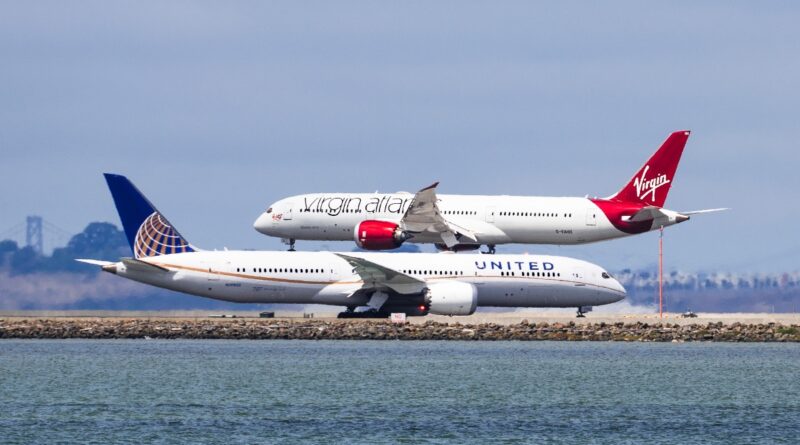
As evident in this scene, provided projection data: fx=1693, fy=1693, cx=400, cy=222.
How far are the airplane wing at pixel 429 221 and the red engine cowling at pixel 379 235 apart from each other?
102cm

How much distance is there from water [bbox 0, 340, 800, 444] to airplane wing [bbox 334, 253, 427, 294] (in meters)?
4.80

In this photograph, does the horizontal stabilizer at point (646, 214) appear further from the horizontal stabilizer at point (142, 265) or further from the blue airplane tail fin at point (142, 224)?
the horizontal stabilizer at point (142, 265)

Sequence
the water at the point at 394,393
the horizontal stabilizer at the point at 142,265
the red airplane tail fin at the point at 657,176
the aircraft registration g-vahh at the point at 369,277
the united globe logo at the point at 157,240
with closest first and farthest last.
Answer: the water at the point at 394,393 < the aircraft registration g-vahh at the point at 369,277 < the horizontal stabilizer at the point at 142,265 < the united globe logo at the point at 157,240 < the red airplane tail fin at the point at 657,176

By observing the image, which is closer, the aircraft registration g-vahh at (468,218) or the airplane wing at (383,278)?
the airplane wing at (383,278)

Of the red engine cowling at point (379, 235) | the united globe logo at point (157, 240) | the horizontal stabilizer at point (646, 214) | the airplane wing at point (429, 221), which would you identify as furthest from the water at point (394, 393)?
the horizontal stabilizer at point (646, 214)

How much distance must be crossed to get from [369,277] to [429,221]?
11356mm

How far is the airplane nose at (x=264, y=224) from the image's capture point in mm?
111069

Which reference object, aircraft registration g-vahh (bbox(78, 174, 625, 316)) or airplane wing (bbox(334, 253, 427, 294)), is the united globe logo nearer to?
aircraft registration g-vahh (bbox(78, 174, 625, 316))

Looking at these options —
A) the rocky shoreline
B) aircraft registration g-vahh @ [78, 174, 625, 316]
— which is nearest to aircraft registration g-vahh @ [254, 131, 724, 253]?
aircraft registration g-vahh @ [78, 174, 625, 316]

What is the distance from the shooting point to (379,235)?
107m

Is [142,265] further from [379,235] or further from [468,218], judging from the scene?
[468,218]

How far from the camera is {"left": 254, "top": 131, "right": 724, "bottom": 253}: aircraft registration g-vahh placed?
109m

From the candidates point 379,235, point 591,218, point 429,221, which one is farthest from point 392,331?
point 591,218

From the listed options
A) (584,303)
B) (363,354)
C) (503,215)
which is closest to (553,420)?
(363,354)
